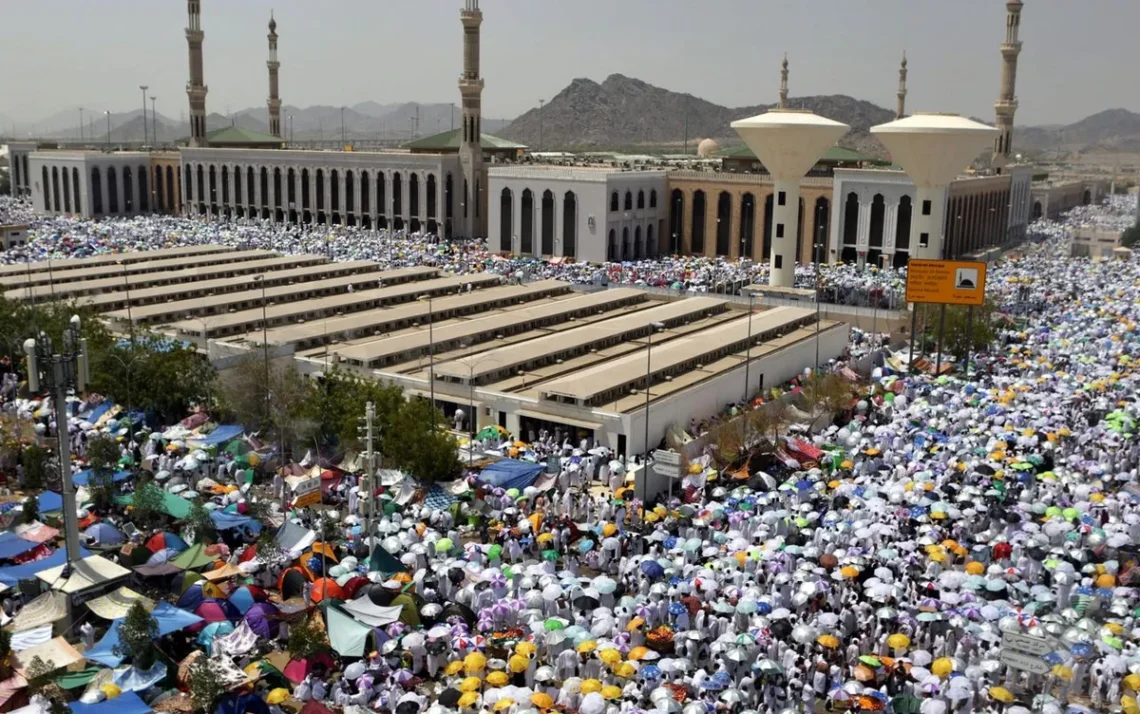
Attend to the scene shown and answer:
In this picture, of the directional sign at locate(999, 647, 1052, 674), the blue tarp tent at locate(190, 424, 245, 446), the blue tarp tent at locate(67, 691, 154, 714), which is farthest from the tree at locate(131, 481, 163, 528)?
the directional sign at locate(999, 647, 1052, 674)

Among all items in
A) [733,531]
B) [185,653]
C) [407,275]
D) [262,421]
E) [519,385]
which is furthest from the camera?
[407,275]

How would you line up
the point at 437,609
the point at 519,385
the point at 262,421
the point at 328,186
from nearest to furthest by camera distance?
the point at 437,609 < the point at 262,421 < the point at 519,385 < the point at 328,186

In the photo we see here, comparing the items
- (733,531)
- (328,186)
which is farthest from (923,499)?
(328,186)

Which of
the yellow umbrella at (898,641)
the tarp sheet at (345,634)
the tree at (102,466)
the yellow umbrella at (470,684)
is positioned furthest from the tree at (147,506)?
the yellow umbrella at (898,641)

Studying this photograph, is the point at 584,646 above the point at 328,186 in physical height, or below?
below

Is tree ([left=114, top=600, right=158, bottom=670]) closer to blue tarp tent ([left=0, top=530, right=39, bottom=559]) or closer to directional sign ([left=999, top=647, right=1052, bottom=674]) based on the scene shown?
blue tarp tent ([left=0, top=530, right=39, bottom=559])

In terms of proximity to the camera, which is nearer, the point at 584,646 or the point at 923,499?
the point at 584,646

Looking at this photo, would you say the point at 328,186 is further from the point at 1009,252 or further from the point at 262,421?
the point at 262,421
